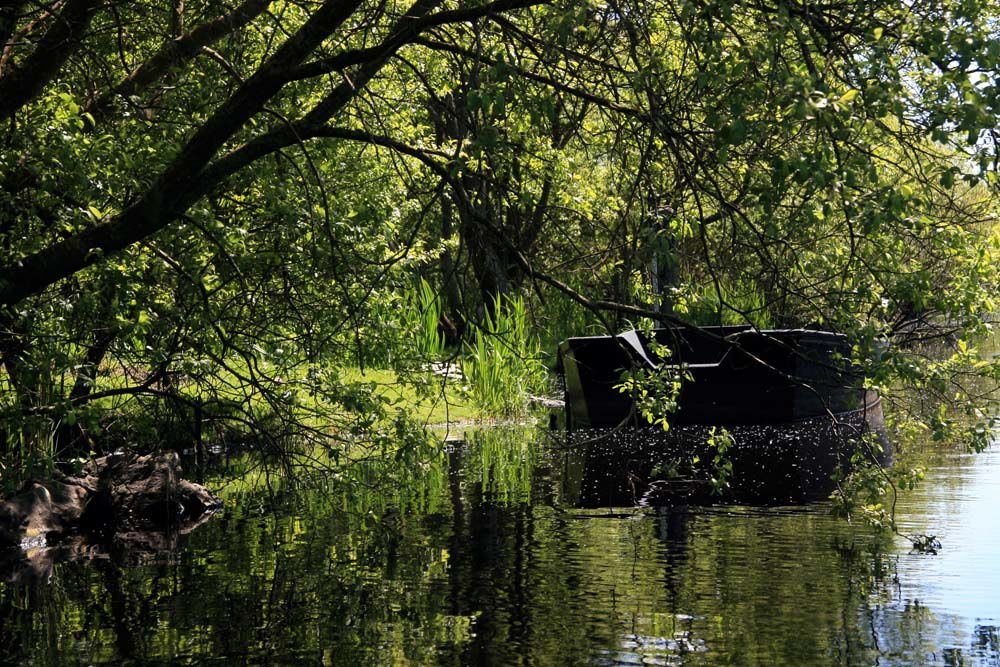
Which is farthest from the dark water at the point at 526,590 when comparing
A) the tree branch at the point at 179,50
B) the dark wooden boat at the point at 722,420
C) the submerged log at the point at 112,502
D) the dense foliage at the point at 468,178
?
the tree branch at the point at 179,50

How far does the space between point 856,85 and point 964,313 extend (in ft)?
7.57

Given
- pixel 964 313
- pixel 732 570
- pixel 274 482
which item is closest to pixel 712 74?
pixel 964 313

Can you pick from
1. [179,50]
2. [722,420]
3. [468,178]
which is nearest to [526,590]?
[468,178]

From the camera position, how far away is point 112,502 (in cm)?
1027

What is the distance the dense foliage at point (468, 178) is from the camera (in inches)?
193

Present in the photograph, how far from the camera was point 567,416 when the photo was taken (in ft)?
55.4

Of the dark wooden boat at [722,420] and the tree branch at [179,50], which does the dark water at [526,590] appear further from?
the tree branch at [179,50]

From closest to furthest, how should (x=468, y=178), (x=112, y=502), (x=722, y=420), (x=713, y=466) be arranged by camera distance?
(x=713, y=466) → (x=468, y=178) → (x=112, y=502) → (x=722, y=420)

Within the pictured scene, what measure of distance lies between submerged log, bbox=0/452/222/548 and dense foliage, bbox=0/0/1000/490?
0.50 meters

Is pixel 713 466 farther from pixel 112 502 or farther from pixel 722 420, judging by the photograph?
pixel 722 420

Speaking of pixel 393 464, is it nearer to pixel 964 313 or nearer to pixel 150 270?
pixel 150 270

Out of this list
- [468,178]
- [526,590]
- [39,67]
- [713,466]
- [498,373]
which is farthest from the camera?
[498,373]

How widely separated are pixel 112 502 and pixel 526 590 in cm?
473

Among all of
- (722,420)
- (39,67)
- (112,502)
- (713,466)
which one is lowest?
(112,502)
